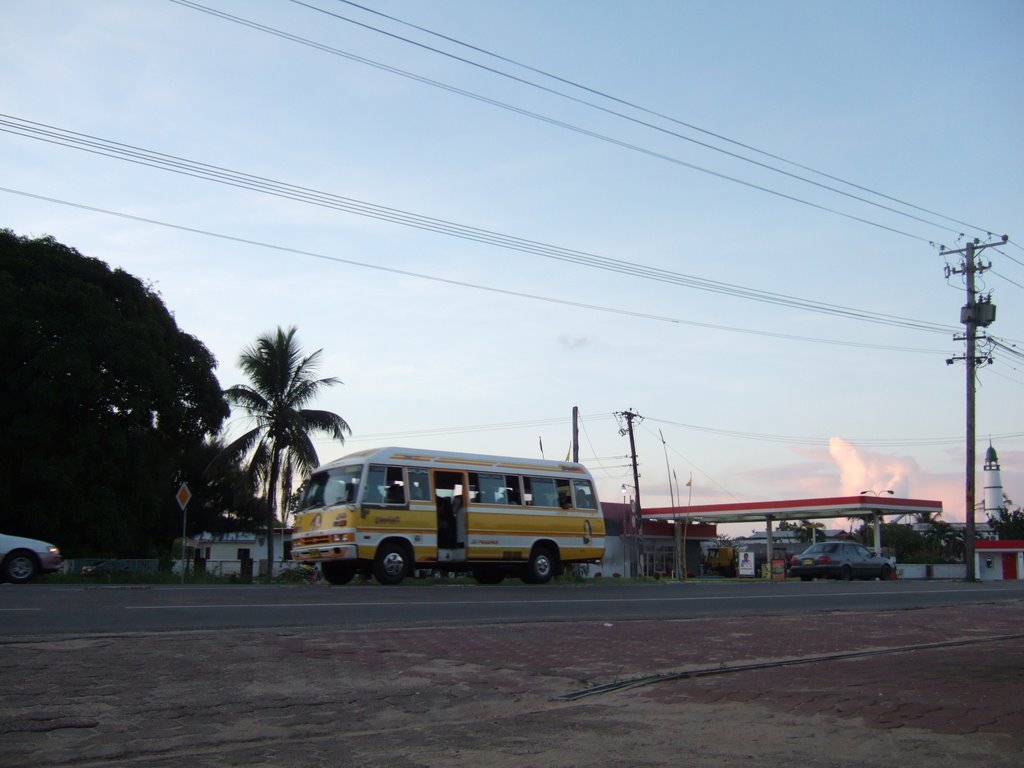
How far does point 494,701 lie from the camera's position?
706 cm

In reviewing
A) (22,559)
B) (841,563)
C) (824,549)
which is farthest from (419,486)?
(824,549)

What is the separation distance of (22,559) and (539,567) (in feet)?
34.0

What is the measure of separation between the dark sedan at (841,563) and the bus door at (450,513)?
53.5 feet

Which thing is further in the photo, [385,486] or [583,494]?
[583,494]

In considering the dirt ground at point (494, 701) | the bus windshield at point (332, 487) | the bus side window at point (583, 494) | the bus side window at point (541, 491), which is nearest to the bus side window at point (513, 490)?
the bus side window at point (541, 491)

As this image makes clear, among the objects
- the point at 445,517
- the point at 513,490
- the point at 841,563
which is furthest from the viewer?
the point at 841,563

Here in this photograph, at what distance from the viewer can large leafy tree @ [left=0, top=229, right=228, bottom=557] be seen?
98.3 ft

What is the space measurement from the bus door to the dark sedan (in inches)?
642

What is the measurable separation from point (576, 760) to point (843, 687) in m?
3.00

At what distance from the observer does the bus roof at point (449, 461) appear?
1978 cm

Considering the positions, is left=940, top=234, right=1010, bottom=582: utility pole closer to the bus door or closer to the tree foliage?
the bus door

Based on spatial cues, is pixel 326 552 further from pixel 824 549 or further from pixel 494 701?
pixel 824 549

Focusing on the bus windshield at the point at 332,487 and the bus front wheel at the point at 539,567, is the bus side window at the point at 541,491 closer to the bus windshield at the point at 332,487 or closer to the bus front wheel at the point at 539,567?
the bus front wheel at the point at 539,567

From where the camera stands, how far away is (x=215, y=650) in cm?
841
